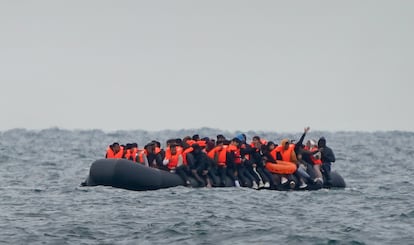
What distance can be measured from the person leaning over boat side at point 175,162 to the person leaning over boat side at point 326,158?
4.71 metres

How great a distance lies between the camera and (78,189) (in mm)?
37000

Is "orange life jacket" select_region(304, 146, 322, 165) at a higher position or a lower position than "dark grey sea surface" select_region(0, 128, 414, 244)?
Answer: higher

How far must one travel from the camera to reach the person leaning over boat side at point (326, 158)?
125 feet

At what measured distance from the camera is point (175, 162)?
37156 mm

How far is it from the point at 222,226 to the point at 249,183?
33.3 feet

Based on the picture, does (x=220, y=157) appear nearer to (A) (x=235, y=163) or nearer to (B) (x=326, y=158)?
(A) (x=235, y=163)

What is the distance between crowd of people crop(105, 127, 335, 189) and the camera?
37.1 metres

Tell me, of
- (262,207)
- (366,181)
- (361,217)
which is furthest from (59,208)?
(366,181)

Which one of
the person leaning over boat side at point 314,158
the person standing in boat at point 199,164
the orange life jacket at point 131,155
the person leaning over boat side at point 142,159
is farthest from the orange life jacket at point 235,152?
the orange life jacket at point 131,155

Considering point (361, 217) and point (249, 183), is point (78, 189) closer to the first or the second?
point (249, 183)

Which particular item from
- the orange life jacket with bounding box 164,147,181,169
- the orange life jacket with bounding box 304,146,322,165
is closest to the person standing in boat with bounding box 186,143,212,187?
the orange life jacket with bounding box 164,147,181,169

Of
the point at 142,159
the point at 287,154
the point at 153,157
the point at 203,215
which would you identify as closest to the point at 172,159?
the point at 153,157

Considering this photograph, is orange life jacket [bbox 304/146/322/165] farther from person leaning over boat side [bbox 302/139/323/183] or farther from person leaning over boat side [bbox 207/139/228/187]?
person leaning over boat side [bbox 207/139/228/187]

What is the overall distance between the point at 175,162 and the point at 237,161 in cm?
207
